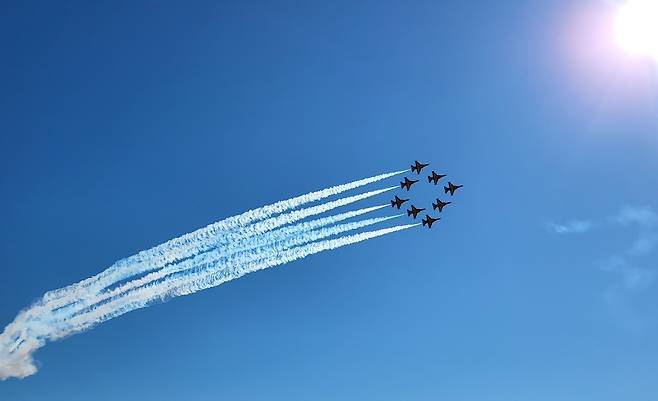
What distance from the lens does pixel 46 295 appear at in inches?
3846

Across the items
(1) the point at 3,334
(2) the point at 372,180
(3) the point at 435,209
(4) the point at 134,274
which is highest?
(3) the point at 435,209

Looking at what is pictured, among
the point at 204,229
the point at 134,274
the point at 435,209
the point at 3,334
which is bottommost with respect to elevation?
the point at 3,334

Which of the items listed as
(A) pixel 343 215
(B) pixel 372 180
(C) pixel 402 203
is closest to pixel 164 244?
(A) pixel 343 215

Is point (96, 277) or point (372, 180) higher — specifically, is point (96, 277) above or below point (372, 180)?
below

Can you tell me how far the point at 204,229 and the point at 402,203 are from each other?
135 ft

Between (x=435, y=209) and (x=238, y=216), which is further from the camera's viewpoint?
(x=435, y=209)

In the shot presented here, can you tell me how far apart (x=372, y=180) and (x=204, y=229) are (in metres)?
27.7

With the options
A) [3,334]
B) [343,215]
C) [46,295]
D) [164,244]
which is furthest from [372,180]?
[3,334]

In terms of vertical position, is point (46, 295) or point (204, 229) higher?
point (204, 229)

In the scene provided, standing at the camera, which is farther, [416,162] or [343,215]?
[416,162]

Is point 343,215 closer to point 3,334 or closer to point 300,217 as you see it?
point 300,217

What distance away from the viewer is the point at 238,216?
94188 mm

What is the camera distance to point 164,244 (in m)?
94.6

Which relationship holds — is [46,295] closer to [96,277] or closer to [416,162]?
[96,277]
